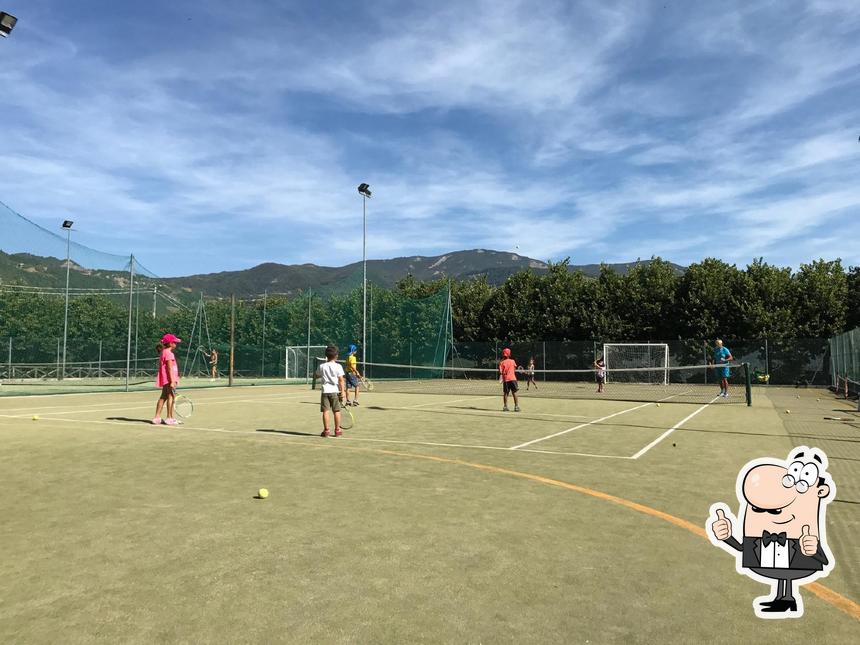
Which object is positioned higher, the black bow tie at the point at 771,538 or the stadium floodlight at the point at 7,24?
the stadium floodlight at the point at 7,24

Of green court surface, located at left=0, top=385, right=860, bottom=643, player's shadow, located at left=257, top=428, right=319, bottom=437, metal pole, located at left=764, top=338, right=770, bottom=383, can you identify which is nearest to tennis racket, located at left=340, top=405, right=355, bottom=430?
player's shadow, located at left=257, top=428, right=319, bottom=437

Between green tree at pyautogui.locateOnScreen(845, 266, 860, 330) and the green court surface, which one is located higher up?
green tree at pyautogui.locateOnScreen(845, 266, 860, 330)

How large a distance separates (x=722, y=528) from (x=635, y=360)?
1604 inches

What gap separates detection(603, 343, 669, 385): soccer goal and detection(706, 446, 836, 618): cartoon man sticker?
37.8 m

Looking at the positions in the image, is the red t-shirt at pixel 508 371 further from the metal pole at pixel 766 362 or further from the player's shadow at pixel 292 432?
the metal pole at pixel 766 362

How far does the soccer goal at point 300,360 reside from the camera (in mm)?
39969

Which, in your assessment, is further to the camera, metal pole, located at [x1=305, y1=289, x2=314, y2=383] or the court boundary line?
metal pole, located at [x1=305, y1=289, x2=314, y2=383]

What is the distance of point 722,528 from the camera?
312 cm

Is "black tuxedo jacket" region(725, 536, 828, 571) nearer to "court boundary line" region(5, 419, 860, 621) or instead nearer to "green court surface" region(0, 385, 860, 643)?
"green court surface" region(0, 385, 860, 643)

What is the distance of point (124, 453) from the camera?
959 centimetres

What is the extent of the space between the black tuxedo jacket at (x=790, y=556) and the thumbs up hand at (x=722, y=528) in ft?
0.09

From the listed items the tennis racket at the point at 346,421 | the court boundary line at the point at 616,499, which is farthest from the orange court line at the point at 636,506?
the tennis racket at the point at 346,421

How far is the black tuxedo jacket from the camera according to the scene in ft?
9.71

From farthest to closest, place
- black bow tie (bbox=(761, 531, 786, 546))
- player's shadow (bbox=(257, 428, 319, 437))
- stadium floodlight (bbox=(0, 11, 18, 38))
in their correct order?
stadium floodlight (bbox=(0, 11, 18, 38)), player's shadow (bbox=(257, 428, 319, 437)), black bow tie (bbox=(761, 531, 786, 546))
